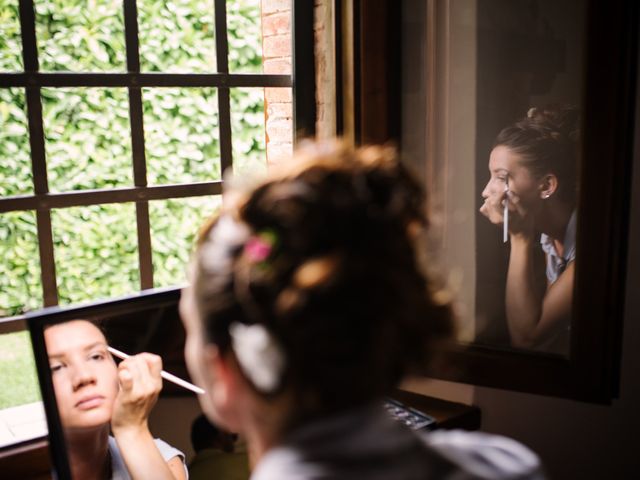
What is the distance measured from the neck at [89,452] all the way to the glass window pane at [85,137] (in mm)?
1760

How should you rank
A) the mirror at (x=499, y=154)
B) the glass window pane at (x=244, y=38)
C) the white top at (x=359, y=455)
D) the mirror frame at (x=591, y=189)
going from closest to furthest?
the white top at (x=359, y=455), the mirror frame at (x=591, y=189), the mirror at (x=499, y=154), the glass window pane at (x=244, y=38)

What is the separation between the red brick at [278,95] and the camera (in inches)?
75.2

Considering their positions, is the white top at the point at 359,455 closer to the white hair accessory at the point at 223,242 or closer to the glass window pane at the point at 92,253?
the white hair accessory at the point at 223,242

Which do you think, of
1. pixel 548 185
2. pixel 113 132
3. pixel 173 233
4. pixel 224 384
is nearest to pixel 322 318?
pixel 224 384

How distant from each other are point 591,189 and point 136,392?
87cm

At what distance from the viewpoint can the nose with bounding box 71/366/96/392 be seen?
1.09 m

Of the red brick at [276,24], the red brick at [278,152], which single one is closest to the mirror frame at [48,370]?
the red brick at [278,152]

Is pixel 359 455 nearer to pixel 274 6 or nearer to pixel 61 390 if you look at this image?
pixel 61 390

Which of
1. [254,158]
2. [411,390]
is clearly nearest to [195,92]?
[254,158]

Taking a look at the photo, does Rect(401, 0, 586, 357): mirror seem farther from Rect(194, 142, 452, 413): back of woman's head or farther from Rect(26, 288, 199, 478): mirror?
Rect(194, 142, 452, 413): back of woman's head

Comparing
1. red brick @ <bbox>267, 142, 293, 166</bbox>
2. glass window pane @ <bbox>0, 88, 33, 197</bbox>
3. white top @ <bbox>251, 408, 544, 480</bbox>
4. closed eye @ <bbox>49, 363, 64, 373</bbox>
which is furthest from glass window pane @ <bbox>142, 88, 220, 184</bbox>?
white top @ <bbox>251, 408, 544, 480</bbox>

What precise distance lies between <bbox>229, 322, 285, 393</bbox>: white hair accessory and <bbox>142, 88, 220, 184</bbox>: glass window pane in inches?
87.1

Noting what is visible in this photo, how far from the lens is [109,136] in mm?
2877

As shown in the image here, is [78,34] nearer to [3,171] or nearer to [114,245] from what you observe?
[3,171]
